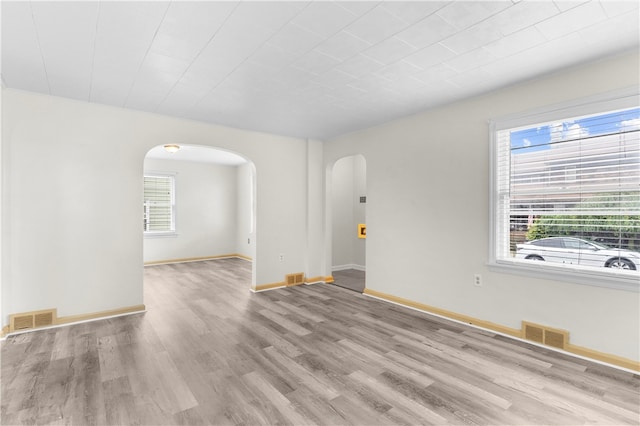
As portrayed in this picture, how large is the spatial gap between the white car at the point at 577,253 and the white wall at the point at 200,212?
6622 millimetres

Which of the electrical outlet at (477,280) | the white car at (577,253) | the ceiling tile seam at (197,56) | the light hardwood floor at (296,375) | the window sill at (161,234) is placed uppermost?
the ceiling tile seam at (197,56)

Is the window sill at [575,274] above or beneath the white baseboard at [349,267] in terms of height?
above

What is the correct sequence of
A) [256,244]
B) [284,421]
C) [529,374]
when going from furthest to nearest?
[256,244] → [529,374] → [284,421]

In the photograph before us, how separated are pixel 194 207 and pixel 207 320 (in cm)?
504

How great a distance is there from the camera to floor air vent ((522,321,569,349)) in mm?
2811

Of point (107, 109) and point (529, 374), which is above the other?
point (107, 109)

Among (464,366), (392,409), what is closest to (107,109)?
(392,409)

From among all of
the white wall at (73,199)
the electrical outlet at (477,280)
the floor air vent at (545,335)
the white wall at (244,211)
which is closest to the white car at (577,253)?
the electrical outlet at (477,280)

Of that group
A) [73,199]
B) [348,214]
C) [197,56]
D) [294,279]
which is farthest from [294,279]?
[197,56]

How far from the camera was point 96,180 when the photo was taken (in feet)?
12.0

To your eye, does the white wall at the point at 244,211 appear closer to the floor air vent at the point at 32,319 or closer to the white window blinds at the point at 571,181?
the floor air vent at the point at 32,319

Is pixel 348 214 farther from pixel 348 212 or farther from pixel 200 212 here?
pixel 200 212

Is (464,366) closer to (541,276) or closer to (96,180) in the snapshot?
(541,276)

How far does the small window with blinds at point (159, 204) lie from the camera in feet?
24.5
